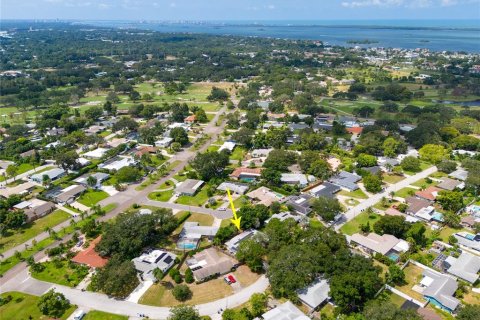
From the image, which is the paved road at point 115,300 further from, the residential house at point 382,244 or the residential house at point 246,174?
the residential house at point 246,174

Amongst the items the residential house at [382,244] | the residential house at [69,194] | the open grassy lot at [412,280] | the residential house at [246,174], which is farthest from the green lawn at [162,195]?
the open grassy lot at [412,280]

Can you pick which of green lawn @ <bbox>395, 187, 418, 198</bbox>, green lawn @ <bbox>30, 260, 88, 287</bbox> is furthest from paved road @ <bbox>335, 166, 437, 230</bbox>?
green lawn @ <bbox>30, 260, 88, 287</bbox>

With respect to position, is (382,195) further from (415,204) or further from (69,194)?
(69,194)

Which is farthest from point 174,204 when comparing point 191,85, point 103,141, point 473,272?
point 191,85

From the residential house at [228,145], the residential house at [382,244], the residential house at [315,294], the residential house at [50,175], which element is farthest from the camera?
the residential house at [228,145]

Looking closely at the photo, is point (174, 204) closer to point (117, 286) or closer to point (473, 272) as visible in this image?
point (117, 286)

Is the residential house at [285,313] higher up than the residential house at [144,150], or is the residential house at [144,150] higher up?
the residential house at [144,150]
